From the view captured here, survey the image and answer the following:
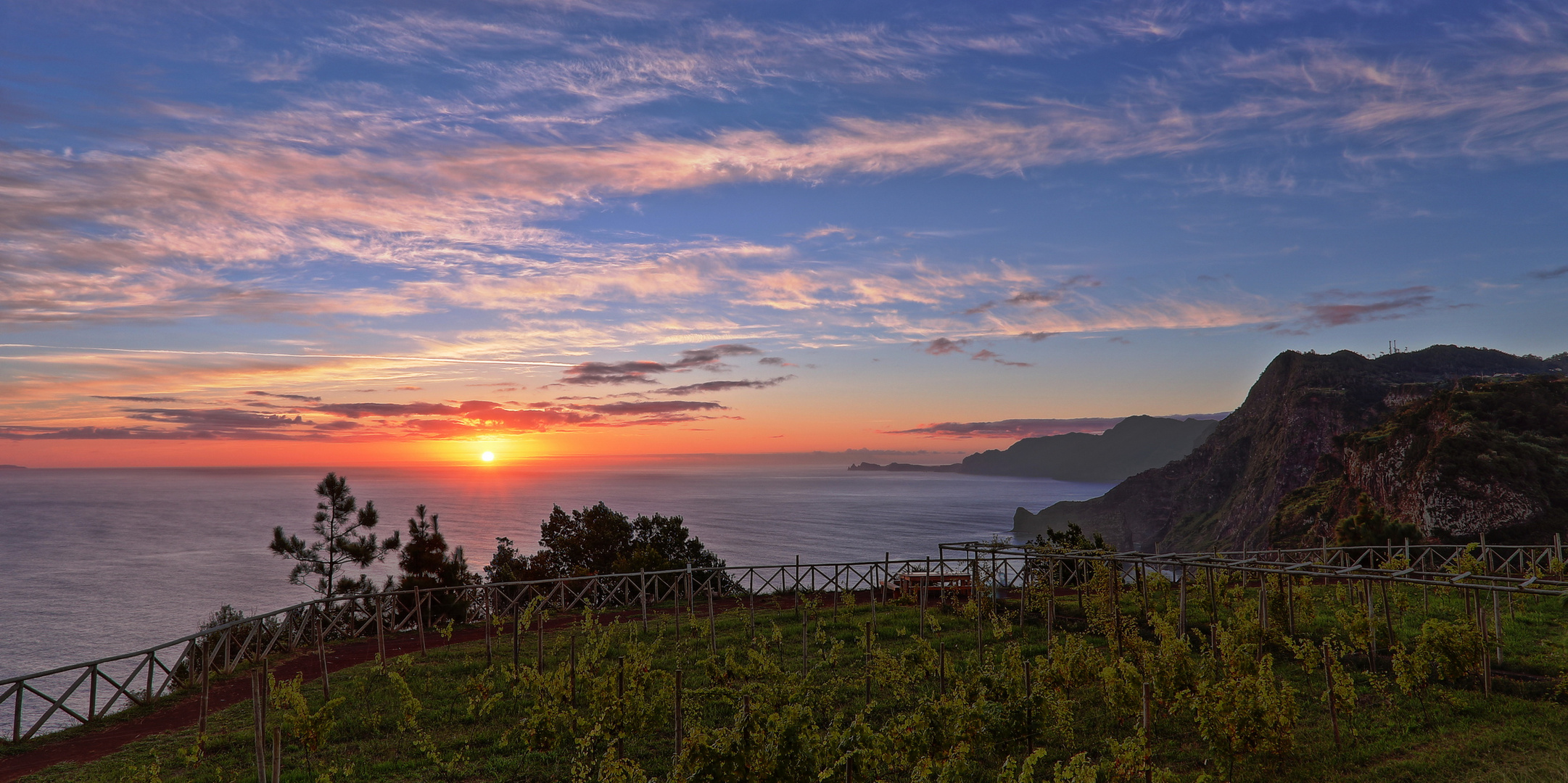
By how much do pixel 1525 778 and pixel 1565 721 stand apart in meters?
3.57

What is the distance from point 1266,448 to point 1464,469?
190ft

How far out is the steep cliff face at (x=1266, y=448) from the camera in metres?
93.3

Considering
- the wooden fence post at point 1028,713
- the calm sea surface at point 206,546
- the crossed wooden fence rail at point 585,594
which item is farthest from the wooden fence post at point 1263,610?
the calm sea surface at point 206,546

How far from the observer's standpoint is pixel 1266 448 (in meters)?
105

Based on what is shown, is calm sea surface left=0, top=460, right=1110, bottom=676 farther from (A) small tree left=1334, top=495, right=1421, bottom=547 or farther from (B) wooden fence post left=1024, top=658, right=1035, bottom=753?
(B) wooden fence post left=1024, top=658, right=1035, bottom=753

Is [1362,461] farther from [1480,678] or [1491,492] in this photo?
[1480,678]

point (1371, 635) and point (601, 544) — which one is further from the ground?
point (1371, 635)

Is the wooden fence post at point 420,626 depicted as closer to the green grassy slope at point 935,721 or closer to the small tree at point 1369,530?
the green grassy slope at point 935,721

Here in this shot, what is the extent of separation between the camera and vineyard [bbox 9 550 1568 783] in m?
9.31

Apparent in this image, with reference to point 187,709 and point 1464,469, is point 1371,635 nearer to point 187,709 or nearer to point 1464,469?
point 187,709

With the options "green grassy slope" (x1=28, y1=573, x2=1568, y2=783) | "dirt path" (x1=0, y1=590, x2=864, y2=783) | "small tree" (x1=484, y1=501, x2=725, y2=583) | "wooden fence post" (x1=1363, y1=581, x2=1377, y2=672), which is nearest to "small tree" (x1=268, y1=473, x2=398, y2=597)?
"small tree" (x1=484, y1=501, x2=725, y2=583)

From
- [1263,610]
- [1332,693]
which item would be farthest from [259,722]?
[1263,610]

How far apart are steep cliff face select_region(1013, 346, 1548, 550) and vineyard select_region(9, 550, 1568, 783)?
240 feet

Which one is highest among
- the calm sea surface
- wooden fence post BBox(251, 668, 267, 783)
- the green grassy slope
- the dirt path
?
wooden fence post BBox(251, 668, 267, 783)
